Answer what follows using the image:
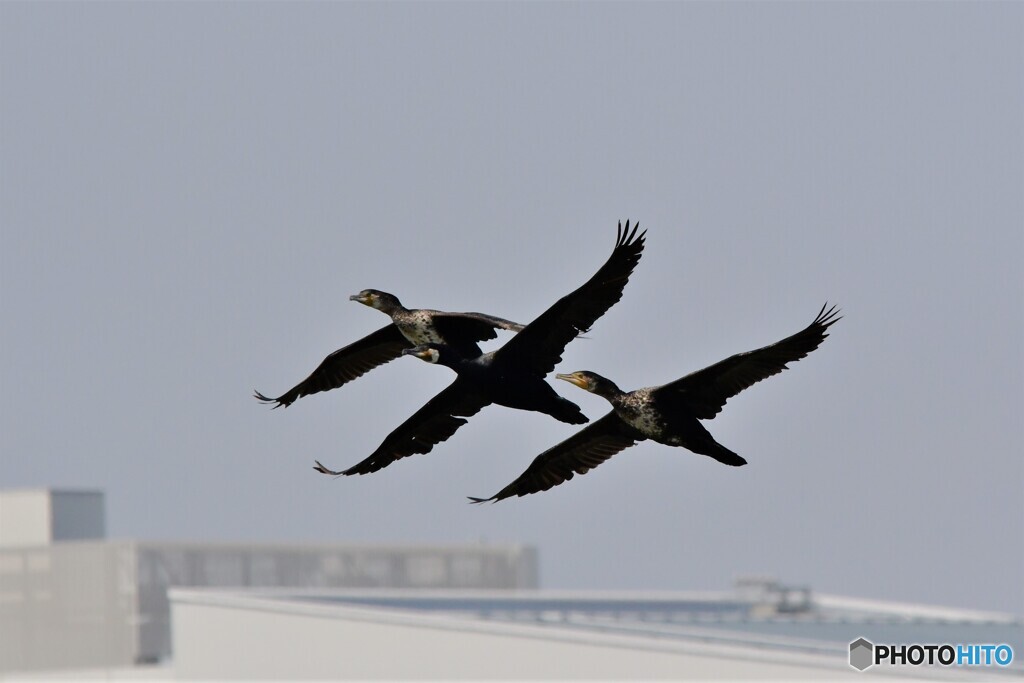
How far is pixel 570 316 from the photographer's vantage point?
24.4 m

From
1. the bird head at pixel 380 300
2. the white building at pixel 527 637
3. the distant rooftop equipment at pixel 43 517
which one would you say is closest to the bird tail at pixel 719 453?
the bird head at pixel 380 300

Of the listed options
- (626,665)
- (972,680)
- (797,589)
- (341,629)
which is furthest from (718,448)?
(797,589)

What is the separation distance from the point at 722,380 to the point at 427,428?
4730 millimetres

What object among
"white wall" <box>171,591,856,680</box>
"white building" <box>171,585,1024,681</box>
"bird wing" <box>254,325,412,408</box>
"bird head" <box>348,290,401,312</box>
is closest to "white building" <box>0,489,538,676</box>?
"white building" <box>171,585,1024,681</box>

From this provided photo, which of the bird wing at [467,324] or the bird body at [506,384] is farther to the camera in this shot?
the bird wing at [467,324]

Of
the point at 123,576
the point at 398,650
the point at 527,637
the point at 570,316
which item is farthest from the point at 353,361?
the point at 123,576

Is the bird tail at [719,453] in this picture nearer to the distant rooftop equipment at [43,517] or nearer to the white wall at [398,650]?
the white wall at [398,650]

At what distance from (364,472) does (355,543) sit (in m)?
56.6

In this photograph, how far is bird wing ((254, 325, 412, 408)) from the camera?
1141 inches

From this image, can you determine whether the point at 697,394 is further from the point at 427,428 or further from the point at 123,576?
the point at 123,576

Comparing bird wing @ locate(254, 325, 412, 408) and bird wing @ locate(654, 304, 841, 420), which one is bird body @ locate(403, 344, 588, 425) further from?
bird wing @ locate(254, 325, 412, 408)

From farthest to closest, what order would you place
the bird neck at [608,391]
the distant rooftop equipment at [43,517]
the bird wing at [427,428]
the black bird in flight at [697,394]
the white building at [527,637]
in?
the distant rooftop equipment at [43,517], the white building at [527,637], the bird wing at [427,428], the bird neck at [608,391], the black bird in flight at [697,394]

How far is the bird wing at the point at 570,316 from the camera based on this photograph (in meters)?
24.0

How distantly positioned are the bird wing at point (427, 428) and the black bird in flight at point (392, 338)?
0.64 meters
